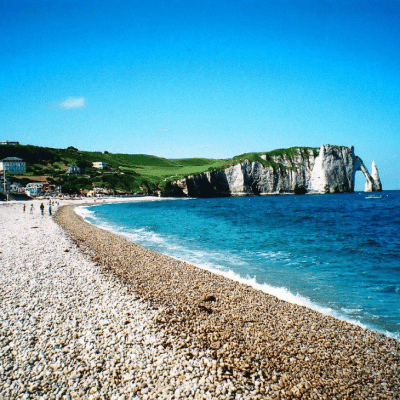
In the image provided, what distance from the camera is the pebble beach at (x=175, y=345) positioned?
5.43m

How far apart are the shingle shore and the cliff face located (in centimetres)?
10421

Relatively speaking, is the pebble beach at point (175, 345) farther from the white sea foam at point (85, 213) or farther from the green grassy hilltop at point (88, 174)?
the green grassy hilltop at point (88, 174)

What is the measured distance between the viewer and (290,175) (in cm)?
12756

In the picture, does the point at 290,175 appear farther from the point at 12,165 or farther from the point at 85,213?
the point at 12,165

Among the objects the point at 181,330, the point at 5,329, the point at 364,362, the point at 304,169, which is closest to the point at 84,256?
the point at 5,329

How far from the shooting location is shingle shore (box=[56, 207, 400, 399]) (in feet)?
18.1

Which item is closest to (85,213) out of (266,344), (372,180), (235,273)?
(235,273)

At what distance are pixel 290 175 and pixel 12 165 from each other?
417ft

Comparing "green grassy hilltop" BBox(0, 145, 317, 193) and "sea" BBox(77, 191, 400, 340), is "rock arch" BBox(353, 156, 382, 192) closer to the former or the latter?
"green grassy hilltop" BBox(0, 145, 317, 193)

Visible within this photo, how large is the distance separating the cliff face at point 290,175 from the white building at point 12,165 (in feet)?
256

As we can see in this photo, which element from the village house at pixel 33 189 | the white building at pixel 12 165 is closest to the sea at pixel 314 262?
the village house at pixel 33 189

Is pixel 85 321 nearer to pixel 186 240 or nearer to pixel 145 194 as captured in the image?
pixel 186 240

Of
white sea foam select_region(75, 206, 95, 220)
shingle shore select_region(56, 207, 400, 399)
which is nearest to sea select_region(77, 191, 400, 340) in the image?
shingle shore select_region(56, 207, 400, 399)

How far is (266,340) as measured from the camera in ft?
23.6
